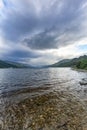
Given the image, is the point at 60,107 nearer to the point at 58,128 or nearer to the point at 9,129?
the point at 58,128

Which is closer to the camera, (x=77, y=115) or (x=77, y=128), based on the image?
(x=77, y=128)

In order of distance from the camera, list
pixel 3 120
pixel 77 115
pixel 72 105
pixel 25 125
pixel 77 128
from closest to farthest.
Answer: pixel 77 128 < pixel 25 125 < pixel 3 120 < pixel 77 115 < pixel 72 105

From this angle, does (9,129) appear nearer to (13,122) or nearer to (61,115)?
(13,122)

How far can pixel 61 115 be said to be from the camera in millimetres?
17844

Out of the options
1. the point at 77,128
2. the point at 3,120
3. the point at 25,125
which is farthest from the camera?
the point at 3,120

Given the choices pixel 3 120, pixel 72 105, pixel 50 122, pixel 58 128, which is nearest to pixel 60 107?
pixel 72 105

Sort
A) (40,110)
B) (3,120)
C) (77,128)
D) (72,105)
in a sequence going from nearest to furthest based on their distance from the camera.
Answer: (77,128), (3,120), (40,110), (72,105)

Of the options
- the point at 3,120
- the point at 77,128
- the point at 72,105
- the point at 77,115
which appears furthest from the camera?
the point at 72,105

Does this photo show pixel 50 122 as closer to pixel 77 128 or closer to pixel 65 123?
pixel 65 123

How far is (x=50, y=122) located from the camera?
15.9 meters

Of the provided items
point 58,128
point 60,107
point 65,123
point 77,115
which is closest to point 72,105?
point 60,107

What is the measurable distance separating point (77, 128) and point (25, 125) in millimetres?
5584

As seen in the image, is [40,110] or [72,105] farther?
[72,105]

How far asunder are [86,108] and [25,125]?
9719mm
